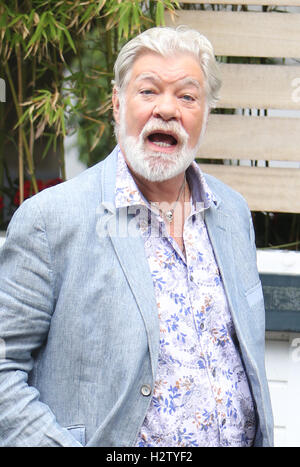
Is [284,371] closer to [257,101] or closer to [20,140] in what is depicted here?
[257,101]

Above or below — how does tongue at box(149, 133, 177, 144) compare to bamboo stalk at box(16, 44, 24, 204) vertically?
above

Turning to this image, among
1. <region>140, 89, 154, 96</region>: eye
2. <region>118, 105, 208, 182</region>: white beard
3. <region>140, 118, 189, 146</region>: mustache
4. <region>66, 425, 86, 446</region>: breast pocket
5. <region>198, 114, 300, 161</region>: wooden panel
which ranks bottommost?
<region>66, 425, 86, 446</region>: breast pocket

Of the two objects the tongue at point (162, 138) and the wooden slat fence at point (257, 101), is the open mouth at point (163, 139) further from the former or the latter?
the wooden slat fence at point (257, 101)

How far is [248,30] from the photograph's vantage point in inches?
95.9

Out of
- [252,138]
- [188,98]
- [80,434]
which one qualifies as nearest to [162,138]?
[188,98]

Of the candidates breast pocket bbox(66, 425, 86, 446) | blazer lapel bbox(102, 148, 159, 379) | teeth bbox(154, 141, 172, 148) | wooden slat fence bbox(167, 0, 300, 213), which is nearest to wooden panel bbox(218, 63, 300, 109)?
wooden slat fence bbox(167, 0, 300, 213)

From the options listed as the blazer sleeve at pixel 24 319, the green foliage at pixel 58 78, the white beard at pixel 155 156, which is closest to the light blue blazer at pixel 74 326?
the blazer sleeve at pixel 24 319

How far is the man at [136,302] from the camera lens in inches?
53.9

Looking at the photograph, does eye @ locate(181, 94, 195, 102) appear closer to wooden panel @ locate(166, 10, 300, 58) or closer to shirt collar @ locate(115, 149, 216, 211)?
shirt collar @ locate(115, 149, 216, 211)

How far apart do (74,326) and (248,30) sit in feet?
5.01

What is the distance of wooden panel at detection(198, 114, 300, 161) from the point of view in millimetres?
2488

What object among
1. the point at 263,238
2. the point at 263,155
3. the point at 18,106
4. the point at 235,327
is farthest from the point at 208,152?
the point at 235,327

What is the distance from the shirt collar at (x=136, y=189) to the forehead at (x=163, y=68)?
7.7 inches

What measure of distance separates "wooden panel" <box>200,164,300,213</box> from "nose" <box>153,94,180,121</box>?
104 cm
